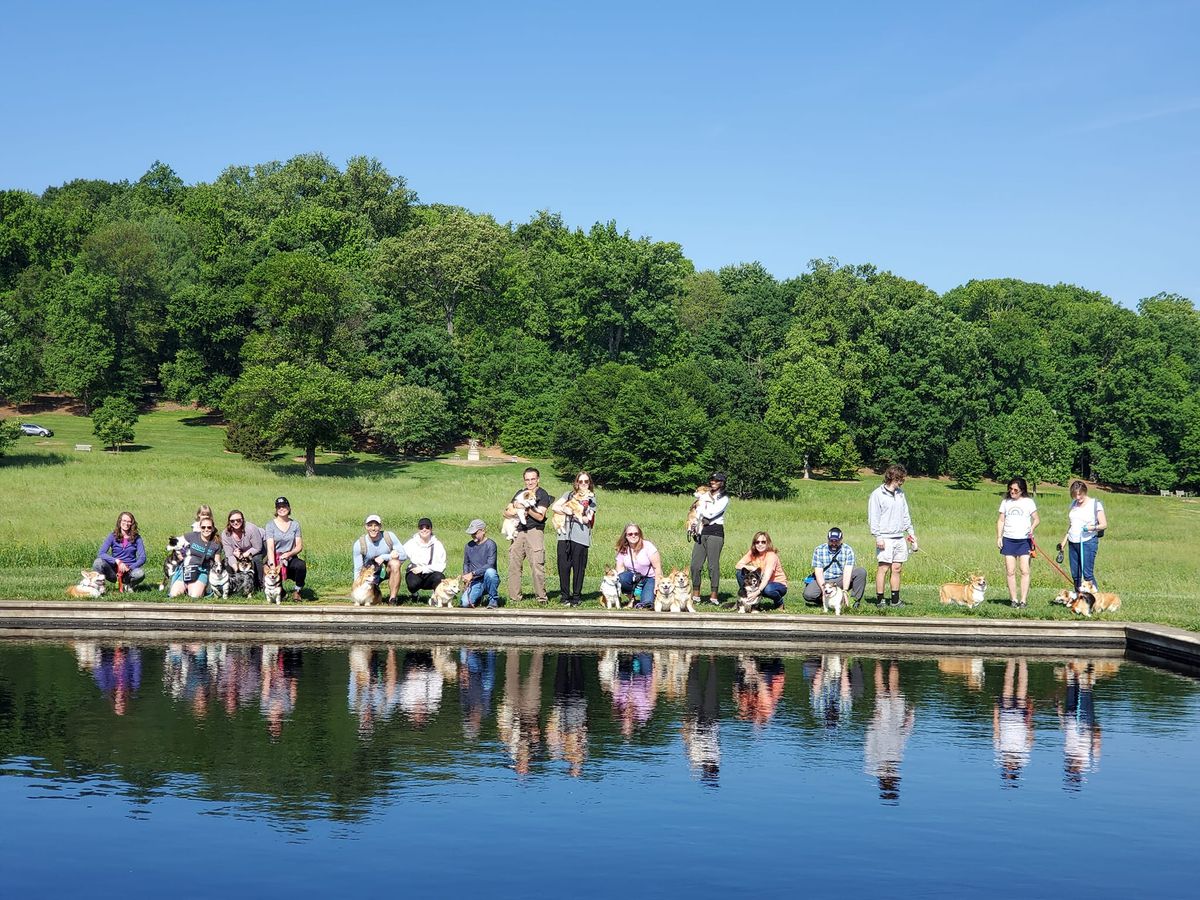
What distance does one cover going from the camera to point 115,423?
7538cm

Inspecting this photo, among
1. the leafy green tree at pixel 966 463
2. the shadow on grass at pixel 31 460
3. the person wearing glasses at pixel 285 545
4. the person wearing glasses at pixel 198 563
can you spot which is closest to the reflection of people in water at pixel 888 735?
the person wearing glasses at pixel 285 545

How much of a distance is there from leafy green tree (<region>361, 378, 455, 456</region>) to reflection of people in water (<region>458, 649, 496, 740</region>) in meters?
60.8

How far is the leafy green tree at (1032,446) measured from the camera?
3588 inches

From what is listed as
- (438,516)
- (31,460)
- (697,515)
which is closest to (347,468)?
(31,460)

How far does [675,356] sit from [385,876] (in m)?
94.4

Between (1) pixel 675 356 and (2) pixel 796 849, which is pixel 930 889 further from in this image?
(1) pixel 675 356

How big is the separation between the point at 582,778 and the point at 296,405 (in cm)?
5790

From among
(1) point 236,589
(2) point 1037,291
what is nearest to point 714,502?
(1) point 236,589

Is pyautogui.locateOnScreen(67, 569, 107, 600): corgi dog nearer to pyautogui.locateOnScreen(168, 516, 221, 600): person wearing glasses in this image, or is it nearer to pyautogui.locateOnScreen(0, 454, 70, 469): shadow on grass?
pyautogui.locateOnScreen(168, 516, 221, 600): person wearing glasses

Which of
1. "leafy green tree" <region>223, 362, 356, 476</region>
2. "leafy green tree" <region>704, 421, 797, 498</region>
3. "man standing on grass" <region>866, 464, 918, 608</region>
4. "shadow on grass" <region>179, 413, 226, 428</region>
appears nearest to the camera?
"man standing on grass" <region>866, 464, 918, 608</region>

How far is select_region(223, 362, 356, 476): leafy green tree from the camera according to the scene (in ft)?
218

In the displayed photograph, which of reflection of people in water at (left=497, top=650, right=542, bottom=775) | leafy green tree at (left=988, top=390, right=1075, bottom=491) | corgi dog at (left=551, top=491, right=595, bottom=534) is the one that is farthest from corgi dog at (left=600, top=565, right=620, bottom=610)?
leafy green tree at (left=988, top=390, right=1075, bottom=491)

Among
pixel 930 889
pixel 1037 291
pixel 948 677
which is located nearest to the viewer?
pixel 930 889

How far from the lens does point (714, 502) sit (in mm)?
19594
